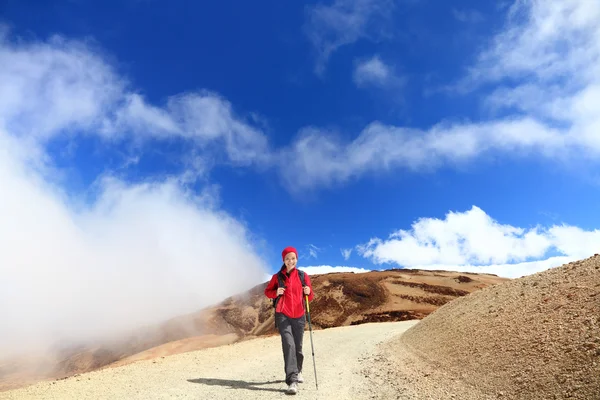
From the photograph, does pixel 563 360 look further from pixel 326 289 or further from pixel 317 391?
pixel 326 289

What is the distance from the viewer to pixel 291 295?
34.5ft

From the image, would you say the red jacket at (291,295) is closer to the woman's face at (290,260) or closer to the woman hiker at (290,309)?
the woman hiker at (290,309)

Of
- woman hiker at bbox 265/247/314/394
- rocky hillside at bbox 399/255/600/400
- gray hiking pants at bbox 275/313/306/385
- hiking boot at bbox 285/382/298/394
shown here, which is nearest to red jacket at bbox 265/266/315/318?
woman hiker at bbox 265/247/314/394

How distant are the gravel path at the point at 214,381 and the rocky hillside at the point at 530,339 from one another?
2.64 meters

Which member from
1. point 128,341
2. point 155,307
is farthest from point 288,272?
point 155,307

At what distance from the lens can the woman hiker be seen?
9.87 m

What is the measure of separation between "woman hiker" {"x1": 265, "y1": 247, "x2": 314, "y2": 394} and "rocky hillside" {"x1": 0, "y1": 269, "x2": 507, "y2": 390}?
43.3 m

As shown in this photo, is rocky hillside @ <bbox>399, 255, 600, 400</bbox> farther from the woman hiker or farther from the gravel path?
the woman hiker

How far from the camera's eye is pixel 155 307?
14050cm

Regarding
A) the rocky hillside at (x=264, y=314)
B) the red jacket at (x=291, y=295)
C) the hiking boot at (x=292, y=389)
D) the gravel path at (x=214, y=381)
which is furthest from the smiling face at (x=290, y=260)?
the rocky hillside at (x=264, y=314)

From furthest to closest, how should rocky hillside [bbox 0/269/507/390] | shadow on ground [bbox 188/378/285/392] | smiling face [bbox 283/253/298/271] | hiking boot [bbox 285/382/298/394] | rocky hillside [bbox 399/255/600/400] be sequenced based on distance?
rocky hillside [bbox 0/269/507/390] → smiling face [bbox 283/253/298/271] → shadow on ground [bbox 188/378/285/392] → hiking boot [bbox 285/382/298/394] → rocky hillside [bbox 399/255/600/400]

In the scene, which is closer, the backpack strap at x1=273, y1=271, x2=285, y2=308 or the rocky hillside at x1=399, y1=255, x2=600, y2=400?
the rocky hillside at x1=399, y1=255, x2=600, y2=400

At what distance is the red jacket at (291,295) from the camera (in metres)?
10.4

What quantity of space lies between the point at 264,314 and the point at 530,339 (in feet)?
277
